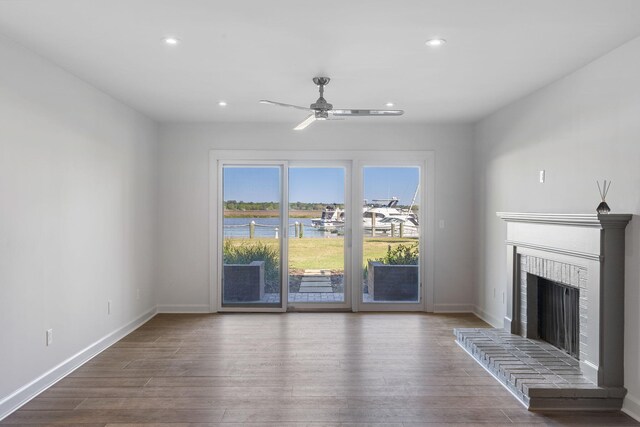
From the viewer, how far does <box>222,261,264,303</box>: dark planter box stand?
5934 millimetres

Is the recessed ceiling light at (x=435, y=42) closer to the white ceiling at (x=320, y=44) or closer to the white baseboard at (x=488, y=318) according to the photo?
the white ceiling at (x=320, y=44)

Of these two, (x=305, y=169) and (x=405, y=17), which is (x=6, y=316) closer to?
(x=405, y=17)

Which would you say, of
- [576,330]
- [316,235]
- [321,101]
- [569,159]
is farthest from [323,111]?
[576,330]

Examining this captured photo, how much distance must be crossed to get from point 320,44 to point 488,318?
383 cm

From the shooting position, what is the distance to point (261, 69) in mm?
3676

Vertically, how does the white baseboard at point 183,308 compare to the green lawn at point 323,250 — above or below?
below

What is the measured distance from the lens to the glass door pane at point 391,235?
5969 millimetres

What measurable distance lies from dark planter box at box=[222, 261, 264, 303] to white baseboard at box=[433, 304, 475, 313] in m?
2.30

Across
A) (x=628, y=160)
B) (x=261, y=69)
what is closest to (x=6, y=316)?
(x=261, y=69)

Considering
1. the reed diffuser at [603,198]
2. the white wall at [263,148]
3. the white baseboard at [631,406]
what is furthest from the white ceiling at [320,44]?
the white baseboard at [631,406]

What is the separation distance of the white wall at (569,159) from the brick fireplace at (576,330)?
87 millimetres

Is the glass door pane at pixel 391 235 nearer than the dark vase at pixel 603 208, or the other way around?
the dark vase at pixel 603 208

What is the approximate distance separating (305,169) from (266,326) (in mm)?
2062

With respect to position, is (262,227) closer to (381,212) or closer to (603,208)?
(381,212)
